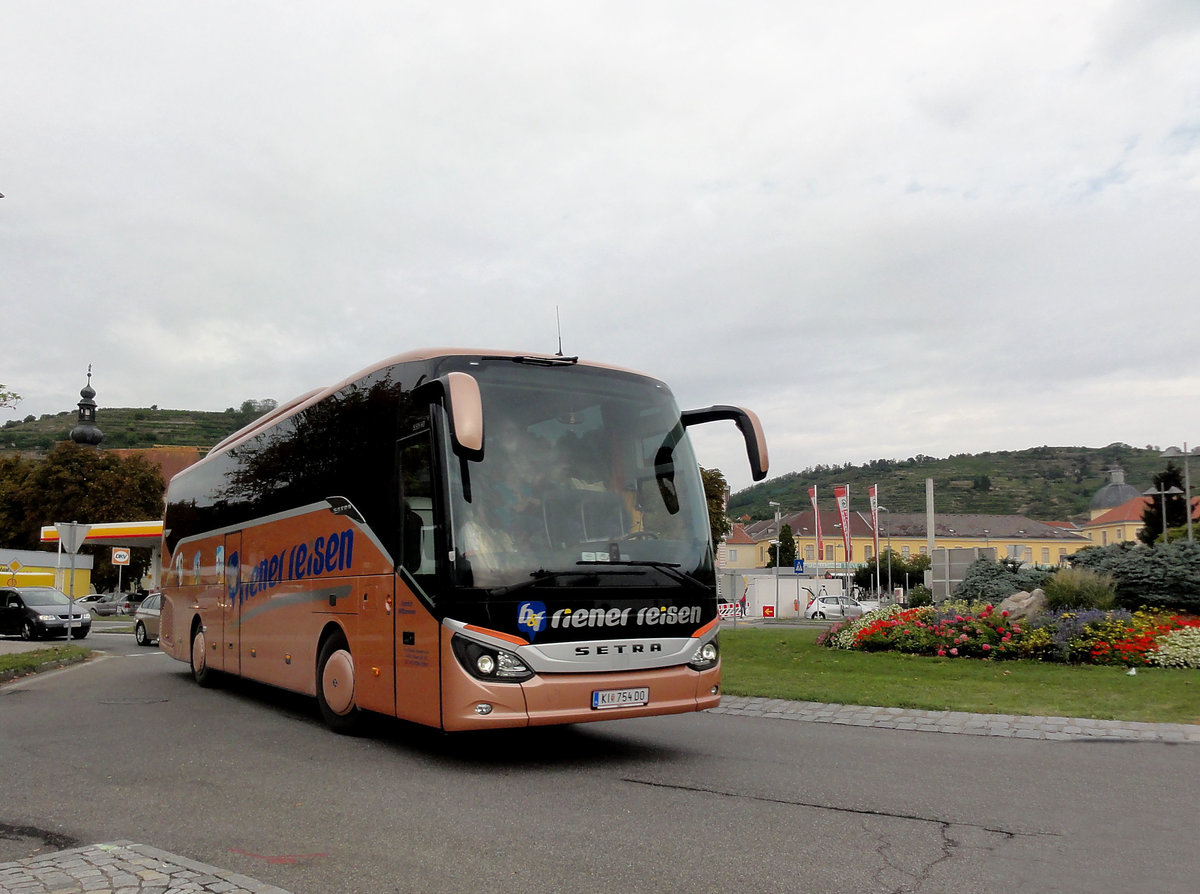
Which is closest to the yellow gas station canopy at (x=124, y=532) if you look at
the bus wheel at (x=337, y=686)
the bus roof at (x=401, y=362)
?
the bus roof at (x=401, y=362)

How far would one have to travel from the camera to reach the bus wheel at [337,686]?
9.84 metres

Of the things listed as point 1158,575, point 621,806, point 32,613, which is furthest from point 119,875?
point 32,613

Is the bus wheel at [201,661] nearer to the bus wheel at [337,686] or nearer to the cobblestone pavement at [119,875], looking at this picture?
the bus wheel at [337,686]

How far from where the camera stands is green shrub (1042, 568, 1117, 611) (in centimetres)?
1798

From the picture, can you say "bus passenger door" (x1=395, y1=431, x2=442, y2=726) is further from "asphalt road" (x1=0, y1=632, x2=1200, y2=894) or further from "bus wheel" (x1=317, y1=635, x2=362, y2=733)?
"bus wheel" (x1=317, y1=635, x2=362, y2=733)

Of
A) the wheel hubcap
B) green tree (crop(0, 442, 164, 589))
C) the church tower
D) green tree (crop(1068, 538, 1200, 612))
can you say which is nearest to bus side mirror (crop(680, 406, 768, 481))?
the wheel hubcap

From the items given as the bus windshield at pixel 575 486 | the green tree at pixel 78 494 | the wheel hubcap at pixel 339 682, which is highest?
the green tree at pixel 78 494

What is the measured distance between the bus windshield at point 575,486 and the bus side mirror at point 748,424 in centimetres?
42

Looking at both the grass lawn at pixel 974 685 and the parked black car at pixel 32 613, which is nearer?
the grass lawn at pixel 974 685

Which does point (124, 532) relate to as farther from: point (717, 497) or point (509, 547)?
point (509, 547)

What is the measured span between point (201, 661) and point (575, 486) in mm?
9898

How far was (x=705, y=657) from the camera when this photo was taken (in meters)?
8.94

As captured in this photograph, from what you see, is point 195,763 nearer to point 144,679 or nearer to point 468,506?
point 468,506

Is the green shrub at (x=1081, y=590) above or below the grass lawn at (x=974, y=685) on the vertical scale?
above
